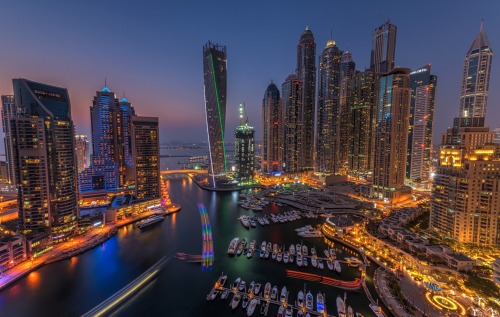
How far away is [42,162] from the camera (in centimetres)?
4178

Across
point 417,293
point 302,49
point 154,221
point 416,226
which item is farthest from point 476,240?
point 302,49

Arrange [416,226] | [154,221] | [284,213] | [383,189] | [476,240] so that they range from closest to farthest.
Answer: [476,240] → [416,226] → [154,221] → [284,213] → [383,189]

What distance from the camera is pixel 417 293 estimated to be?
28.7 m

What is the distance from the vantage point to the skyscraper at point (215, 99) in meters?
88.6

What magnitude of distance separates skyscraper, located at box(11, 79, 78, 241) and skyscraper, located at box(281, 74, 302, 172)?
8473cm

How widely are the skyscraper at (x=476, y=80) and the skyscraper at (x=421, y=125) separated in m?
29.4

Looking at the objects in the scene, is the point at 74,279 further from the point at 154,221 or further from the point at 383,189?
the point at 383,189

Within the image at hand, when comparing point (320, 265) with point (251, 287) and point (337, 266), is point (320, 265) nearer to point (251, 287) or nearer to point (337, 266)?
point (337, 266)

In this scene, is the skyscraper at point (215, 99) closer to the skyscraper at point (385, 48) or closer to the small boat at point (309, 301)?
the small boat at point (309, 301)

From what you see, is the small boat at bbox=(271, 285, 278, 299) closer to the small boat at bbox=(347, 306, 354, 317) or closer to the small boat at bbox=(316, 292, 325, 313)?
the small boat at bbox=(316, 292, 325, 313)

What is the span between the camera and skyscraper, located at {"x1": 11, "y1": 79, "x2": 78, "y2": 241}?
40625mm

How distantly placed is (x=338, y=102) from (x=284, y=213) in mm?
80373

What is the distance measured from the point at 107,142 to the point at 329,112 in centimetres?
9781

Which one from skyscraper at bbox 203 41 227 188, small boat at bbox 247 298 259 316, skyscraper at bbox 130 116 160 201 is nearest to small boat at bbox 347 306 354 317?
small boat at bbox 247 298 259 316
